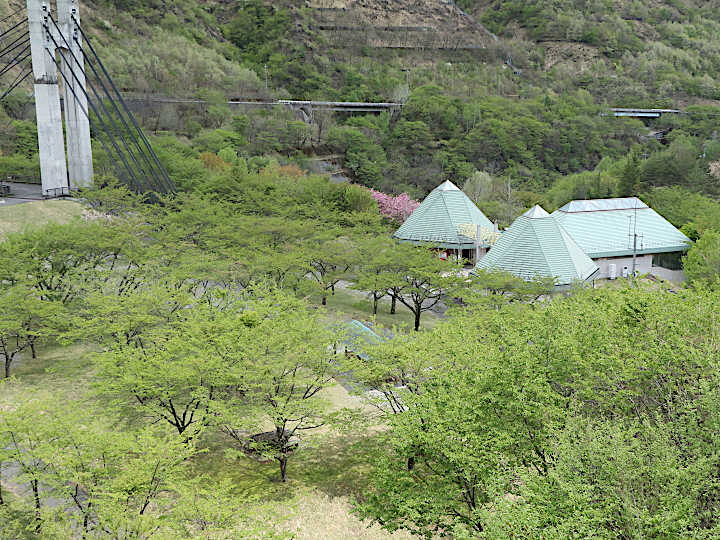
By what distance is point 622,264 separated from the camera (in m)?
35.9

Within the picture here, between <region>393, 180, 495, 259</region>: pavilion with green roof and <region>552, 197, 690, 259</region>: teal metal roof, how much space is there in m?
4.68

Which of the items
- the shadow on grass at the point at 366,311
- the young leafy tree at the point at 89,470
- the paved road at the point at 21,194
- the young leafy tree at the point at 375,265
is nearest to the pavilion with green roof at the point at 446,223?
the shadow on grass at the point at 366,311

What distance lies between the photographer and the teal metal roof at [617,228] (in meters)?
35.3

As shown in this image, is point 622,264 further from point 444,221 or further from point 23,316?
point 23,316

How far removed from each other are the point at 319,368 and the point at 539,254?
1567 centimetres

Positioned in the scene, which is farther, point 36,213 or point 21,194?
point 21,194

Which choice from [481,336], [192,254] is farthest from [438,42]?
[481,336]

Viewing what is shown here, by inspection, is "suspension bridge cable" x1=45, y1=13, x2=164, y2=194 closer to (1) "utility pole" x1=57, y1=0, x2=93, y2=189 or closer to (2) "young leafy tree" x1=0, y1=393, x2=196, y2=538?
(1) "utility pole" x1=57, y1=0, x2=93, y2=189

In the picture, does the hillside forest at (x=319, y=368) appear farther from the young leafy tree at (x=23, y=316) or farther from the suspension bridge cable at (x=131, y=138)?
the suspension bridge cable at (x=131, y=138)

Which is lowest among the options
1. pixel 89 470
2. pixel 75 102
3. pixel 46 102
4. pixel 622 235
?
pixel 89 470

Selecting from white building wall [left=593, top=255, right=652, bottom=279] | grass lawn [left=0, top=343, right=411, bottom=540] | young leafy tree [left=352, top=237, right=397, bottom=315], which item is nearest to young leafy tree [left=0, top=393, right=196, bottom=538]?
grass lawn [left=0, top=343, right=411, bottom=540]

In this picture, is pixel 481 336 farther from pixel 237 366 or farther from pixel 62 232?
pixel 62 232

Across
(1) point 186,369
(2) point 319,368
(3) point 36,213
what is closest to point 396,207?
(3) point 36,213

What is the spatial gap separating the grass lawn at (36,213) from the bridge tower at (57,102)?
1.13m
